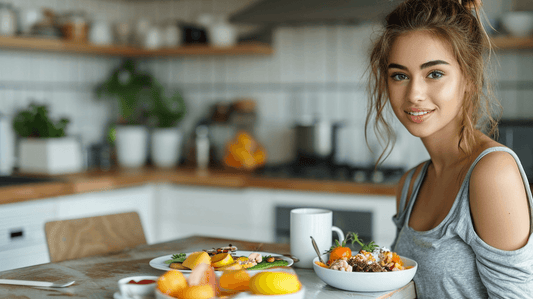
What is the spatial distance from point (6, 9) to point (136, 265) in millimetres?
2147

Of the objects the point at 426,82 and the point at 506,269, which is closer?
the point at 506,269

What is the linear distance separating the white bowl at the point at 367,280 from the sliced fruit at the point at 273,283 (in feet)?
0.56

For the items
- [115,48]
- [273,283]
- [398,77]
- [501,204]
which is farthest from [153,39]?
[273,283]

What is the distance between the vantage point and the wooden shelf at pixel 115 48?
297 centimetres

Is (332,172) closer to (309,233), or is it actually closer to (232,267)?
(309,233)

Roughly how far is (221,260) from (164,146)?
8.11 feet

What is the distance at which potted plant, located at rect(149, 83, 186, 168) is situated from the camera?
3.52m

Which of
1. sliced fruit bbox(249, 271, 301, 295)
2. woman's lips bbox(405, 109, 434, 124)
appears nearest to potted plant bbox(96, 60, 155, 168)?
woman's lips bbox(405, 109, 434, 124)

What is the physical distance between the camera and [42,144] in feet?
9.66

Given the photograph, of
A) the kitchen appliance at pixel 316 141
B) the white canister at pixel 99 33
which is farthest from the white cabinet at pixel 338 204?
the white canister at pixel 99 33

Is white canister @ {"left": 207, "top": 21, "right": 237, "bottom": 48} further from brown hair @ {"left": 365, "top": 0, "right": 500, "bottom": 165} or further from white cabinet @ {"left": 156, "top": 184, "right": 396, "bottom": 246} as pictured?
brown hair @ {"left": 365, "top": 0, "right": 500, "bottom": 165}

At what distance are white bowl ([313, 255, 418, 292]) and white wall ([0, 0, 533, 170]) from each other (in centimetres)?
209

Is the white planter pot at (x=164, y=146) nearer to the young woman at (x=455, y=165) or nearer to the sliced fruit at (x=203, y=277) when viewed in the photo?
the young woman at (x=455, y=165)

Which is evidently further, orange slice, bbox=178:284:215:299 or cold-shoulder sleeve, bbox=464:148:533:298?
cold-shoulder sleeve, bbox=464:148:533:298
